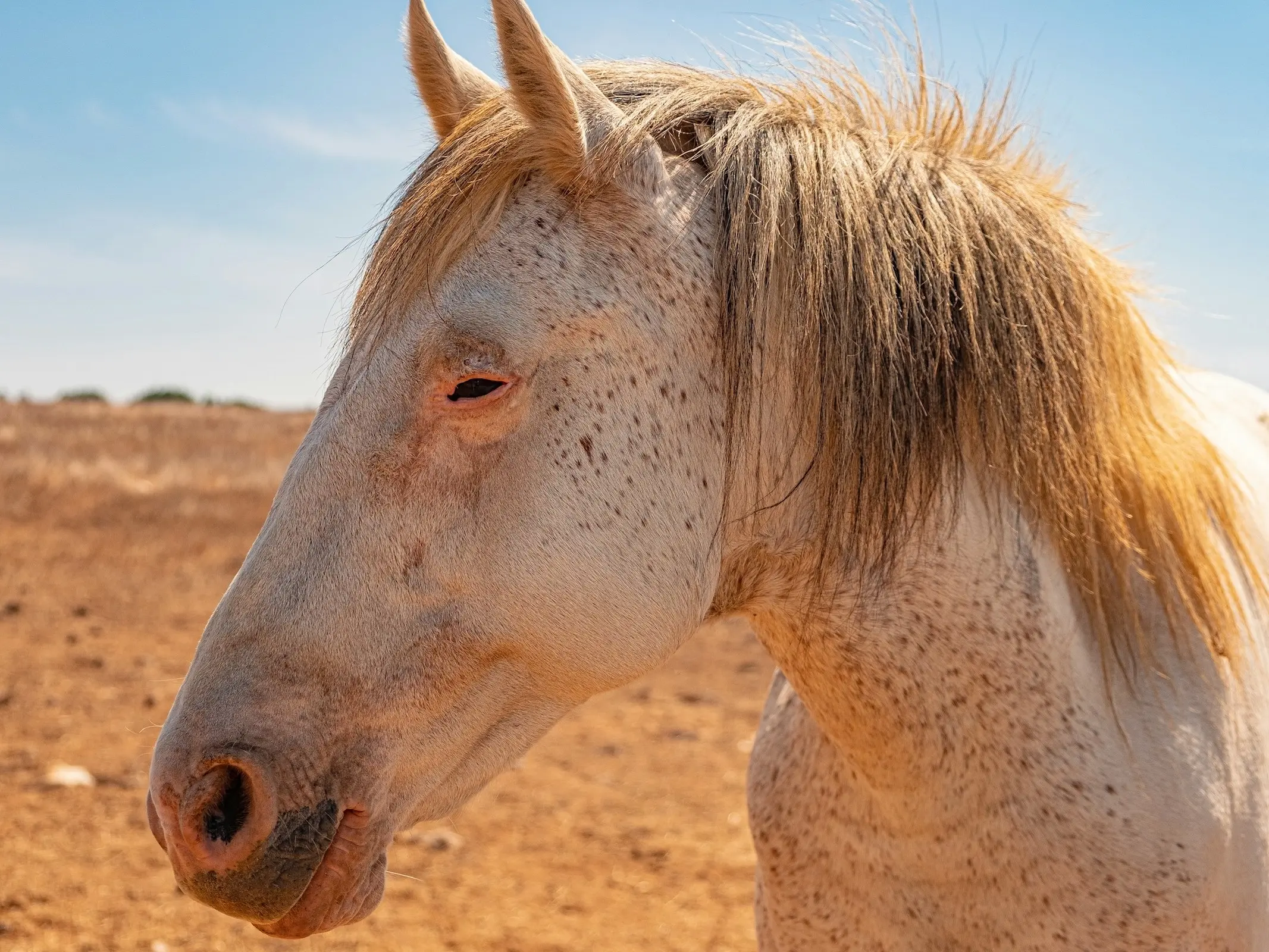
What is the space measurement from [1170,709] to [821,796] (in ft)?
1.96

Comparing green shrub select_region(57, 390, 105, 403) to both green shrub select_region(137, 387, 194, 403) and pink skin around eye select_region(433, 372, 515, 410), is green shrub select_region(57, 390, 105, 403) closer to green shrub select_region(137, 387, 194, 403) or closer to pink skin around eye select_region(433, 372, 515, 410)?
green shrub select_region(137, 387, 194, 403)

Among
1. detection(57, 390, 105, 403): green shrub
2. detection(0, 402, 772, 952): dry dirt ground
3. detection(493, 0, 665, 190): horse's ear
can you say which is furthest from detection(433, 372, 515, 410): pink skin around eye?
detection(57, 390, 105, 403): green shrub

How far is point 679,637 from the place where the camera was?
1596mm

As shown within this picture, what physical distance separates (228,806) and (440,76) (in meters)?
1.21

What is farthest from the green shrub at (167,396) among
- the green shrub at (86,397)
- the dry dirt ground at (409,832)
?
the dry dirt ground at (409,832)

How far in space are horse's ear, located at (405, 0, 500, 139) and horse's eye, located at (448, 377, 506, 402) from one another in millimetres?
540

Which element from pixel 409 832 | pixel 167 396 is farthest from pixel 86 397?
pixel 409 832

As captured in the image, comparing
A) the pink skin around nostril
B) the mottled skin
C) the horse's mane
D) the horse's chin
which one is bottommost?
the horse's chin

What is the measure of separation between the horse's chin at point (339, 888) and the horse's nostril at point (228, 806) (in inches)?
5.0

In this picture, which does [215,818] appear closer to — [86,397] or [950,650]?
[950,650]

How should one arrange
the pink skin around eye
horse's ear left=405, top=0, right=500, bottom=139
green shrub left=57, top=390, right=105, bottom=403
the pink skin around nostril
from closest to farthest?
the pink skin around nostril, the pink skin around eye, horse's ear left=405, top=0, right=500, bottom=139, green shrub left=57, top=390, right=105, bottom=403

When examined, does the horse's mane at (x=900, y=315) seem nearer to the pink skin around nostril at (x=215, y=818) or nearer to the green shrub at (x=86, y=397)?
the pink skin around nostril at (x=215, y=818)

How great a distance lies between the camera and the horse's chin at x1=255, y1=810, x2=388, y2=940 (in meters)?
1.45

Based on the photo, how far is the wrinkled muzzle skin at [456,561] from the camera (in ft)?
4.64
